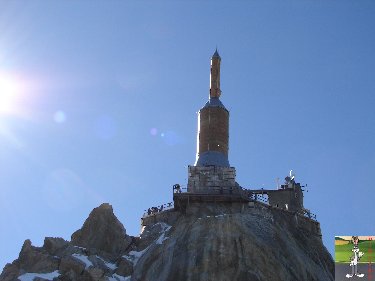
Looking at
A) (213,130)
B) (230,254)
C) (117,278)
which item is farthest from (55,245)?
(213,130)

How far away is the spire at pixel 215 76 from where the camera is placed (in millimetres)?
86812

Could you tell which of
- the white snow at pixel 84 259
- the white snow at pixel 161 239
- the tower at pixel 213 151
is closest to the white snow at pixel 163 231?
the white snow at pixel 161 239

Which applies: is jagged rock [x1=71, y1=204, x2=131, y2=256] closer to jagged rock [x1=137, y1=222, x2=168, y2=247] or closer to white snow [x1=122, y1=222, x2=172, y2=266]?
jagged rock [x1=137, y1=222, x2=168, y2=247]

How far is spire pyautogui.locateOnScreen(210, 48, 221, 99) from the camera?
86812 mm

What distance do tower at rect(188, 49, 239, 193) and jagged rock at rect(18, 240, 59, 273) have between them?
66.7ft

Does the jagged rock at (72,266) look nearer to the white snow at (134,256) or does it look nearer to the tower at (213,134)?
the white snow at (134,256)

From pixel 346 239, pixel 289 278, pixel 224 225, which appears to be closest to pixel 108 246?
pixel 224 225

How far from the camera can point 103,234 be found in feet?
229

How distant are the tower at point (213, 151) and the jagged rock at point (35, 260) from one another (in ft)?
66.7

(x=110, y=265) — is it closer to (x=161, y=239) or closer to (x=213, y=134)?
(x=161, y=239)

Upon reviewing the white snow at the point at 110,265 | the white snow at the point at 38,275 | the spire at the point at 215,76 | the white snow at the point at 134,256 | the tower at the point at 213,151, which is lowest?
the white snow at the point at 38,275

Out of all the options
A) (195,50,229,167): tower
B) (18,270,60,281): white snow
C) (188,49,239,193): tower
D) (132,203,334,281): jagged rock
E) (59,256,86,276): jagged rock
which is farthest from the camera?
(195,50,229,167): tower

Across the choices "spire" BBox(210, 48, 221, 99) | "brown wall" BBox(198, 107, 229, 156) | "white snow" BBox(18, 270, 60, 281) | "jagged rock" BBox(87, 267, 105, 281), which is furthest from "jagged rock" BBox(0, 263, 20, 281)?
"spire" BBox(210, 48, 221, 99)

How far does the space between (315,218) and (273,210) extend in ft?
28.9
